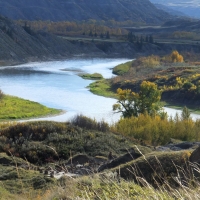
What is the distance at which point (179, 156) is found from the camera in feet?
36.8

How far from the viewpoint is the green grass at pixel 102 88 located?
183 ft

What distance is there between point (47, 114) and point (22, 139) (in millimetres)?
21038

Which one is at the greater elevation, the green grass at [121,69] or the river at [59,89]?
the river at [59,89]

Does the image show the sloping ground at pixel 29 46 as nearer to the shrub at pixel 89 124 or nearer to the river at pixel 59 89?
the river at pixel 59 89

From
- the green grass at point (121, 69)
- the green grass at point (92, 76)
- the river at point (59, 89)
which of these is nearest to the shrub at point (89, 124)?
the river at point (59, 89)

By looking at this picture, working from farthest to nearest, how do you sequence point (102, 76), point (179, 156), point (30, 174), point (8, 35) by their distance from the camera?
point (8, 35) → point (102, 76) → point (30, 174) → point (179, 156)

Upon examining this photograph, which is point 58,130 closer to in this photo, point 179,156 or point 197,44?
point 179,156

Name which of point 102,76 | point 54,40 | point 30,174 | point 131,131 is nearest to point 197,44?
point 54,40

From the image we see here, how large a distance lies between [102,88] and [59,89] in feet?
21.2

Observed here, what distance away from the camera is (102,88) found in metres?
59.9

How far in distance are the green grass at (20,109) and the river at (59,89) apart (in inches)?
58.9

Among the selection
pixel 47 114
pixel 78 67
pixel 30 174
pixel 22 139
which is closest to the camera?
pixel 30 174

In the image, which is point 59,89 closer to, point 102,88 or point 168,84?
point 102,88

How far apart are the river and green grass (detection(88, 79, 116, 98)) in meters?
0.97
